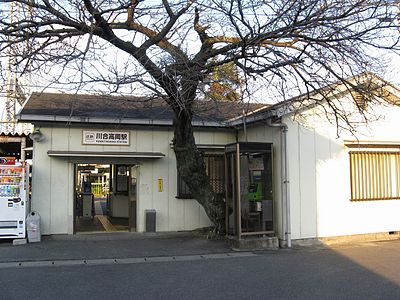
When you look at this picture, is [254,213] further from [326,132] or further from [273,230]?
[326,132]

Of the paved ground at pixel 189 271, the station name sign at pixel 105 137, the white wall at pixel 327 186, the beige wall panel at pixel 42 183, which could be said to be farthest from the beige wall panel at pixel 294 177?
the beige wall panel at pixel 42 183

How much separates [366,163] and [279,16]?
583cm

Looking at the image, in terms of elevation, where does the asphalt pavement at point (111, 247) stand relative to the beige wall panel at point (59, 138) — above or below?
below

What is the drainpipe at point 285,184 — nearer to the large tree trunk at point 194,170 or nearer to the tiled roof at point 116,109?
the tiled roof at point 116,109

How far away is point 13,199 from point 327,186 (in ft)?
27.5

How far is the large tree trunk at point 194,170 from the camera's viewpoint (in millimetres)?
11875

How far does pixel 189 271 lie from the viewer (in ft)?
28.2

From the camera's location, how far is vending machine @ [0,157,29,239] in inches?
456

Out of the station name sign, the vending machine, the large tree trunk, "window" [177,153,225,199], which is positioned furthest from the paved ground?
the station name sign

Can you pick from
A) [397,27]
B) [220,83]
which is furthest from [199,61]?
[397,27]

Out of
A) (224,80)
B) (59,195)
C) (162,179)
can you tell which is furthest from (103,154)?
(224,80)

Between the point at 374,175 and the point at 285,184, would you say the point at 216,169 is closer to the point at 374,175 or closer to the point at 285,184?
the point at 285,184

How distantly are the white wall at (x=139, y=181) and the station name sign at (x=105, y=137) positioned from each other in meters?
0.13

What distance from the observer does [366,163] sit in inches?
498
